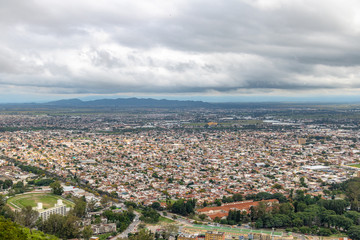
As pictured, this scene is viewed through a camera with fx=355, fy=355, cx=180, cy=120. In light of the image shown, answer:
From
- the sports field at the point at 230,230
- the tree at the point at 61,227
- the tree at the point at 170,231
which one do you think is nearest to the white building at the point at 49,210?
the tree at the point at 61,227

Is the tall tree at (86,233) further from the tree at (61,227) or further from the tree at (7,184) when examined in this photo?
the tree at (7,184)

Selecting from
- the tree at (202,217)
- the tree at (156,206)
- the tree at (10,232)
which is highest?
the tree at (10,232)

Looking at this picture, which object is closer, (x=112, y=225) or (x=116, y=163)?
(x=112, y=225)

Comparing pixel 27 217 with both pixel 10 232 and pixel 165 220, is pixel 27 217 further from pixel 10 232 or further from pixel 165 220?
pixel 165 220

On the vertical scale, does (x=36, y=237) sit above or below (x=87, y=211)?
above

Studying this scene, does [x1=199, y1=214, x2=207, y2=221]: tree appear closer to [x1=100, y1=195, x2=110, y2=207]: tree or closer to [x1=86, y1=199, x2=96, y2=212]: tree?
[x1=100, y1=195, x2=110, y2=207]: tree

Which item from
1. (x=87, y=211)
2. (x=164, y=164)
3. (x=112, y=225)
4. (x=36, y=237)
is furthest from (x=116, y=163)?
(x=36, y=237)

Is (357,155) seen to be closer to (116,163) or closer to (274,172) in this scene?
(274,172)

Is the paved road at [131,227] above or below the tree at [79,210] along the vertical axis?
below
